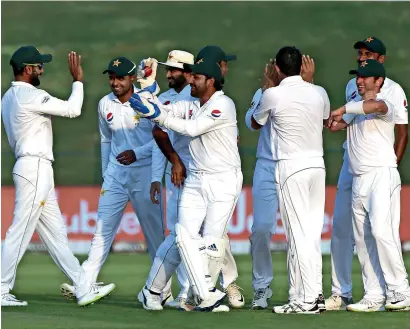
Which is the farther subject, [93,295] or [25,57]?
[25,57]

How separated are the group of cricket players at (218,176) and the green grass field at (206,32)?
14197 mm

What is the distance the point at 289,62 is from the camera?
8.63 m

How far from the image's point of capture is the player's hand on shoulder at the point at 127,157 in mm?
9742

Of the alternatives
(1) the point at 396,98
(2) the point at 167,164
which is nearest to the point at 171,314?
(2) the point at 167,164

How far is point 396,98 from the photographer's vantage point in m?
9.25

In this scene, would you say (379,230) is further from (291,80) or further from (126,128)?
(126,128)

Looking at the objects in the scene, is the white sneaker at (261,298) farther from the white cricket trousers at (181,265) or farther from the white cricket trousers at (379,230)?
the white cricket trousers at (379,230)

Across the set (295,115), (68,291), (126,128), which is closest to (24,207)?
(68,291)

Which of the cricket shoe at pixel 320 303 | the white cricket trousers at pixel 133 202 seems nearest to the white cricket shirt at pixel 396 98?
the cricket shoe at pixel 320 303

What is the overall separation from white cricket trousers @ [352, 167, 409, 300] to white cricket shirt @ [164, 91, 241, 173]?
1044mm

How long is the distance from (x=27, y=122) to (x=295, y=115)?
2.40 metres

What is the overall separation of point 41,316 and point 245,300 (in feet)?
6.88

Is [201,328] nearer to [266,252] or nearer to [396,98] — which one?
[266,252]

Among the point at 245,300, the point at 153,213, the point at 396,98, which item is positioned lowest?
→ the point at 245,300
